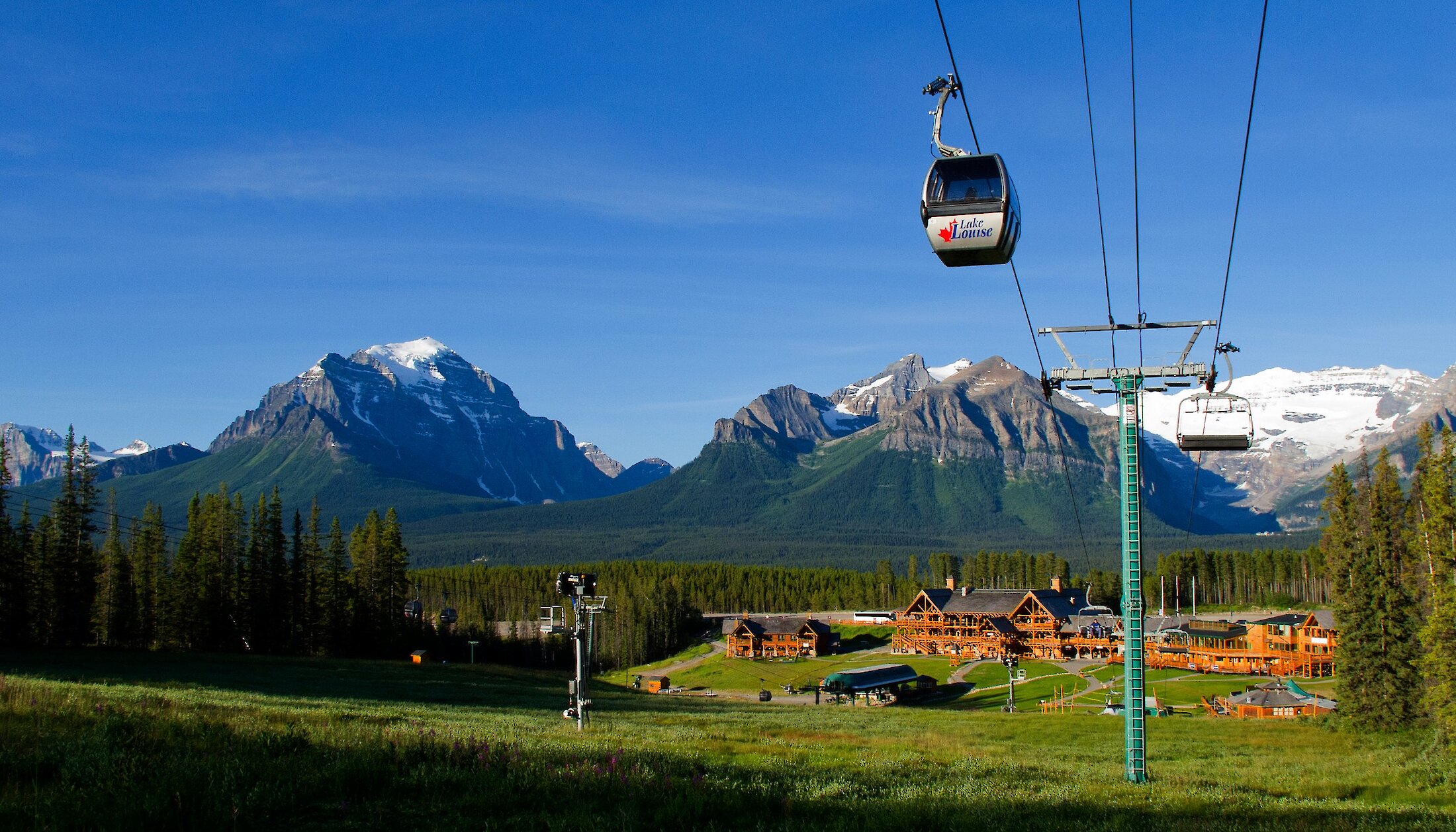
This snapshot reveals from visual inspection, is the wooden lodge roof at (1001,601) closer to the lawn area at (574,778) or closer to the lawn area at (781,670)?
the lawn area at (781,670)

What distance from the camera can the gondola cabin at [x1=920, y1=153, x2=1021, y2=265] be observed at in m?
21.6

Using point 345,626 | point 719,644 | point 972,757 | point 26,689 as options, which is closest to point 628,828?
point 972,757

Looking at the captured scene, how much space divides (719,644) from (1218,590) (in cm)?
9473

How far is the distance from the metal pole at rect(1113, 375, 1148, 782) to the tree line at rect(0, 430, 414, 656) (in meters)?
72.1

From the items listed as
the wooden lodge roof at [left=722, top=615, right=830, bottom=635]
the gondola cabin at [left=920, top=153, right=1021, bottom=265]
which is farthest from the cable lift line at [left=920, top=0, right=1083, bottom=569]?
the wooden lodge roof at [left=722, top=615, right=830, bottom=635]

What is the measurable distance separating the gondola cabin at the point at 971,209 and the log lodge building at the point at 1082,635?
85261 mm

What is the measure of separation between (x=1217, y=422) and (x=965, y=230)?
14.7 metres

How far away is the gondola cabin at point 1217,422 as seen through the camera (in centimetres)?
3158

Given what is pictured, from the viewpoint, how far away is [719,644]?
502 ft

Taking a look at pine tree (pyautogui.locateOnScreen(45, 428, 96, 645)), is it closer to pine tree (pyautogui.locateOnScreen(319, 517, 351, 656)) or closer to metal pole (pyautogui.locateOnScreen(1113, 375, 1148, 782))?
pine tree (pyautogui.locateOnScreen(319, 517, 351, 656))

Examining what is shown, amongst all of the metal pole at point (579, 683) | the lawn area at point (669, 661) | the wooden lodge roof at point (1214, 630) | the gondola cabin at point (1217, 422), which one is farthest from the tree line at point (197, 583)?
the wooden lodge roof at point (1214, 630)

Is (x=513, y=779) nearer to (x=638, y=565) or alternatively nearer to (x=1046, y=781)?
(x=1046, y=781)

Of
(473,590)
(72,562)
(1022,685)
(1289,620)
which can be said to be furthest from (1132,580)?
(473,590)

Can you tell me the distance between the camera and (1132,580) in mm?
27828
